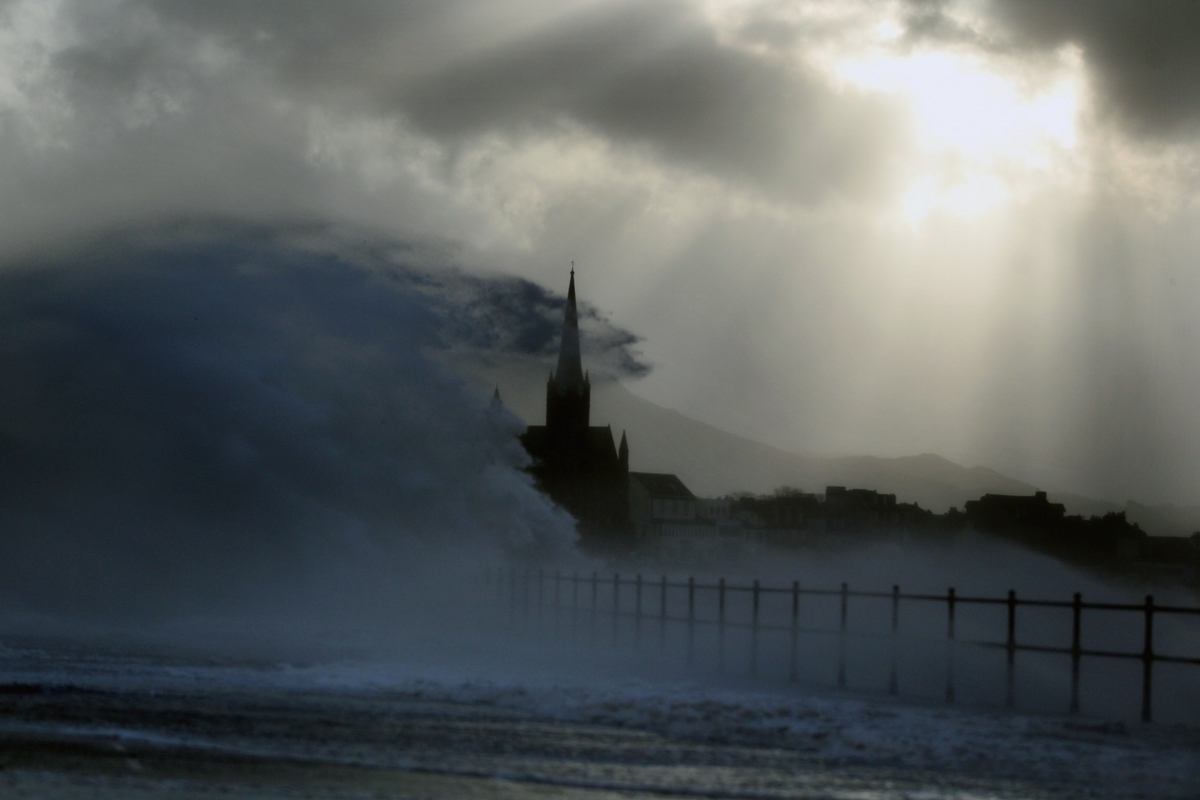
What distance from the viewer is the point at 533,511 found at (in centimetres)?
8144

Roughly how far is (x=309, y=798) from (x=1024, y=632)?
53.0 metres

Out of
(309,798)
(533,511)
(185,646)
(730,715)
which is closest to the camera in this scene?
(309,798)

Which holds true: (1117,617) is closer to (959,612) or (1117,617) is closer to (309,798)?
(959,612)

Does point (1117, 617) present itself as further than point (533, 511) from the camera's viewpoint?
No

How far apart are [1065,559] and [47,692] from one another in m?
118

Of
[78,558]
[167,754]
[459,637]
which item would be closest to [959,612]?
[459,637]

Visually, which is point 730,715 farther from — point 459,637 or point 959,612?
point 959,612

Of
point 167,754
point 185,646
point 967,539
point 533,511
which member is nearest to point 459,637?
point 185,646

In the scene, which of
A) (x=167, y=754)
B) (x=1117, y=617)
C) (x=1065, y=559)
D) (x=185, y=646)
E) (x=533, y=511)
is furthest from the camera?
(x=1065, y=559)

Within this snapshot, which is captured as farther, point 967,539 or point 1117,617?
point 967,539

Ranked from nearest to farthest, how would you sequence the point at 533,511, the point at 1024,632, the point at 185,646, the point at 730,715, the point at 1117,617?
the point at 730,715 → the point at 185,646 → the point at 1024,632 → the point at 1117,617 → the point at 533,511

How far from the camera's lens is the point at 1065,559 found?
418 ft

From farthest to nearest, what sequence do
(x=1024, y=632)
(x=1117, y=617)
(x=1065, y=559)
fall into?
(x=1065, y=559) < (x=1117, y=617) < (x=1024, y=632)

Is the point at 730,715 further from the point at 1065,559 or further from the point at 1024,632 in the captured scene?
the point at 1065,559
